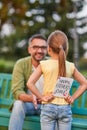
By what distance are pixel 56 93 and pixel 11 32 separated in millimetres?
30846

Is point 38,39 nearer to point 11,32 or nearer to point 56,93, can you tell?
point 56,93

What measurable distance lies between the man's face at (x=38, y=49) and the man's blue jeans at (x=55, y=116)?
0.86 m

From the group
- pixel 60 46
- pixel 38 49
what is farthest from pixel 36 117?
pixel 60 46

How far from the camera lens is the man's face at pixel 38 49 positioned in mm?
5848

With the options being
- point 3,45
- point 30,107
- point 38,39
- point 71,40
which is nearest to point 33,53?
point 38,39

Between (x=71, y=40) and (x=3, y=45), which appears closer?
(x=71, y=40)

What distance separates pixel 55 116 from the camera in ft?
16.8

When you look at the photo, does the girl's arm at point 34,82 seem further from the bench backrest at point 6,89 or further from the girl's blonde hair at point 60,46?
the bench backrest at point 6,89

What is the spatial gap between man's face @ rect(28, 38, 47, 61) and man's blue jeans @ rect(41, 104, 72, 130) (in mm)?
859

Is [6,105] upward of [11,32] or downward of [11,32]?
downward

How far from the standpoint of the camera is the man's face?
5.85 m

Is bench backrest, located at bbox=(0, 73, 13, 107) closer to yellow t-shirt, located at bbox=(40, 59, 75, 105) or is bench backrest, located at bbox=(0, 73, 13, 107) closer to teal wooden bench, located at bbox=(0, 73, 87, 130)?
teal wooden bench, located at bbox=(0, 73, 87, 130)

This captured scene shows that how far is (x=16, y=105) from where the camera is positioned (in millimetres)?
5605

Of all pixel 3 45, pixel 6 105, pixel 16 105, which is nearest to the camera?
pixel 16 105
